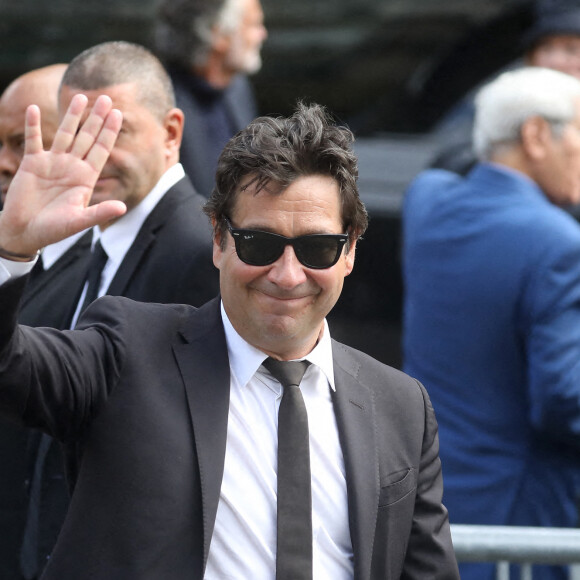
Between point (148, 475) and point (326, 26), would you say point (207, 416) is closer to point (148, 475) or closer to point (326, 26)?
point (148, 475)

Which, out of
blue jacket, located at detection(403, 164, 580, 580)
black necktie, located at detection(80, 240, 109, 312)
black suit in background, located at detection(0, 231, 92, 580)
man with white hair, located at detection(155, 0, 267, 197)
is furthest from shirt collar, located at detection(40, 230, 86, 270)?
man with white hair, located at detection(155, 0, 267, 197)

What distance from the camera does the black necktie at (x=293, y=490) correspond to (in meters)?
2.42

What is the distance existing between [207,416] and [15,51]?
851cm

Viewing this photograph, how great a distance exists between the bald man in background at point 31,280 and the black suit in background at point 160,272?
2.8 inches

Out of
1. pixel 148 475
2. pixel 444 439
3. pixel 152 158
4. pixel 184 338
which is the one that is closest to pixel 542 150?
pixel 444 439

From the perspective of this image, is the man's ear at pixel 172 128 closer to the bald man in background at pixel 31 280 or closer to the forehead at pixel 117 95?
the forehead at pixel 117 95

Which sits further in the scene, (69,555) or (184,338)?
(184,338)

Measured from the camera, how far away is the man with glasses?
2.36 meters

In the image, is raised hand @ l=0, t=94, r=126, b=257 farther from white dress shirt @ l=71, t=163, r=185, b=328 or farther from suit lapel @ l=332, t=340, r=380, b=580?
white dress shirt @ l=71, t=163, r=185, b=328

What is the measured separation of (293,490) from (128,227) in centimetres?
115

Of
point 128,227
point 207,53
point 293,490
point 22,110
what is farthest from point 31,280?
point 207,53

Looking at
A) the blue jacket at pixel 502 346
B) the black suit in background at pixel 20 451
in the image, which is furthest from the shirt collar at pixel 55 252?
the blue jacket at pixel 502 346

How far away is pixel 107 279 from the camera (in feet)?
10.9

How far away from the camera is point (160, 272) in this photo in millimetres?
3199
